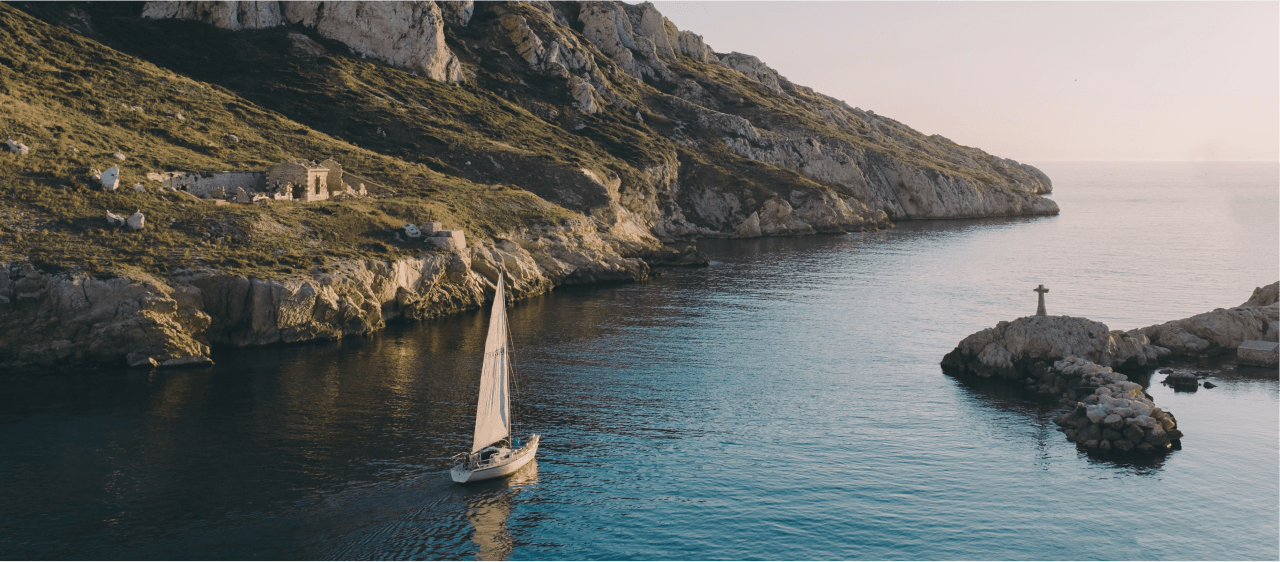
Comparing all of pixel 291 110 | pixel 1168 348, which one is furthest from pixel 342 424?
pixel 291 110

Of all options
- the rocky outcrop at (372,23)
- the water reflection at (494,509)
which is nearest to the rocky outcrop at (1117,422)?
the water reflection at (494,509)

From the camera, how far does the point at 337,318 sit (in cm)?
9050

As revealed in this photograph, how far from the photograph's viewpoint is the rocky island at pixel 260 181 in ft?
261

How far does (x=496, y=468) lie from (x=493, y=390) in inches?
187

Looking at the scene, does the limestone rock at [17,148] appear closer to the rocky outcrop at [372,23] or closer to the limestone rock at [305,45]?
the limestone rock at [305,45]

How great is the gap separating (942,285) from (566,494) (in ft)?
297

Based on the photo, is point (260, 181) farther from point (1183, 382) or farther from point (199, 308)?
point (1183, 382)

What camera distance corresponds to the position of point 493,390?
2157 inches

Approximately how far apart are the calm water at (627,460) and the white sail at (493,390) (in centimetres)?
322

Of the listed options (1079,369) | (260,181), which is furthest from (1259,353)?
(260,181)

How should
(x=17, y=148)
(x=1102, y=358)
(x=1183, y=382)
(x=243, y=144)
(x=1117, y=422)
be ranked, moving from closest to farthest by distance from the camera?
(x=1117, y=422)
(x=1183, y=382)
(x=1102, y=358)
(x=17, y=148)
(x=243, y=144)

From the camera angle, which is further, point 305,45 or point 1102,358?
point 305,45

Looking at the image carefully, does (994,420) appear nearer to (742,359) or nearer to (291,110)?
(742,359)

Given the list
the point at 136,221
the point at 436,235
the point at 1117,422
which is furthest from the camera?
the point at 436,235
